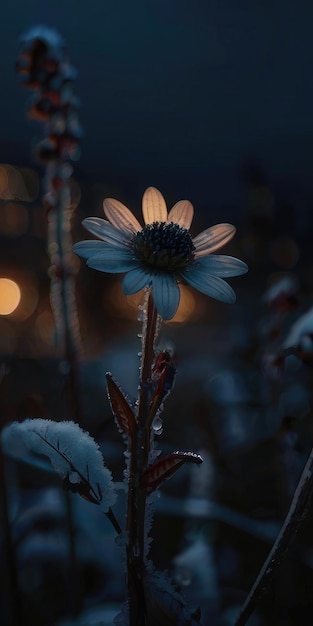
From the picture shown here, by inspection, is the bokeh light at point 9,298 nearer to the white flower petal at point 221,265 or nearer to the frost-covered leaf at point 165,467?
the white flower petal at point 221,265

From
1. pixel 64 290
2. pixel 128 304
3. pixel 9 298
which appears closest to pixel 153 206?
pixel 64 290

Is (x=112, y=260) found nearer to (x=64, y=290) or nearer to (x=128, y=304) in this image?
(x=64, y=290)

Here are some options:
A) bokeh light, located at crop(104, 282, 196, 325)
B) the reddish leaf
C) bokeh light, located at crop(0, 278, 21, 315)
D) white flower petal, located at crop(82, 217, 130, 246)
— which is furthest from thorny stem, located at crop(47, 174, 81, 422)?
bokeh light, located at crop(0, 278, 21, 315)

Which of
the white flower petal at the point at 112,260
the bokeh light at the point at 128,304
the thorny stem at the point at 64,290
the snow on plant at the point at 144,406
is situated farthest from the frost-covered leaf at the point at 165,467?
the bokeh light at the point at 128,304

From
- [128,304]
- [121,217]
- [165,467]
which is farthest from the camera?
[128,304]

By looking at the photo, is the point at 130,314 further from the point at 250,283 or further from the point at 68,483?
the point at 68,483

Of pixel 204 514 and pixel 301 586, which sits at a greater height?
pixel 204 514

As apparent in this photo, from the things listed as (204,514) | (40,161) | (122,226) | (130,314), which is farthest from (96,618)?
(130,314)
